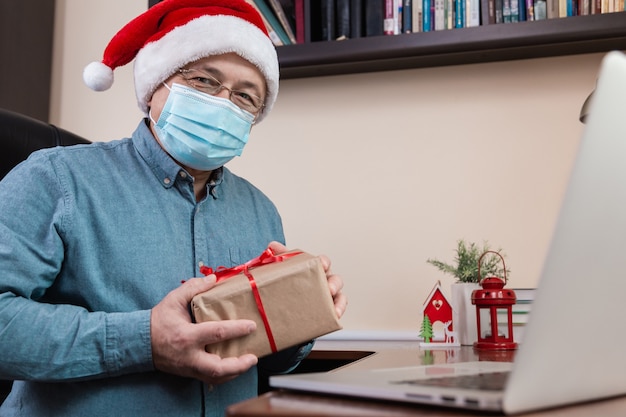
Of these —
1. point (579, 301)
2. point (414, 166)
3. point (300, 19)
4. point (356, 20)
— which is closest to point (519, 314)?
point (414, 166)

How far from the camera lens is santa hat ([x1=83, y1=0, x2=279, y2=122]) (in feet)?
3.76

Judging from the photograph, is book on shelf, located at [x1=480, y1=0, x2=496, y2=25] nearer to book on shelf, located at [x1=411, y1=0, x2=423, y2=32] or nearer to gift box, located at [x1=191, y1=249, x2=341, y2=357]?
book on shelf, located at [x1=411, y1=0, x2=423, y2=32]

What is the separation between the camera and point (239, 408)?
423 mm

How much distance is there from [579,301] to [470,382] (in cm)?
14

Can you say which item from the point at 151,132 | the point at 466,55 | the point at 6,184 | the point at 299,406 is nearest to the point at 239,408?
the point at 299,406

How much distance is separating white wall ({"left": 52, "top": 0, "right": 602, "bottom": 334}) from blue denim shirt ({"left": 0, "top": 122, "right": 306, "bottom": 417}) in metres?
0.62

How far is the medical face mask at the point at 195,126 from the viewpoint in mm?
1106

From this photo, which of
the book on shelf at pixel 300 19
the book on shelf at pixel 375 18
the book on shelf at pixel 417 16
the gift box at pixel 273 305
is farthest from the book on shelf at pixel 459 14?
the gift box at pixel 273 305

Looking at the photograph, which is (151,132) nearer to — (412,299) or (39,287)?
(39,287)

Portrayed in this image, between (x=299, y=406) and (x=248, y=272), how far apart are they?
16.4 inches

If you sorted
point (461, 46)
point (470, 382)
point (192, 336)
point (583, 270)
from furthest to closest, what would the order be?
point (461, 46)
point (192, 336)
point (470, 382)
point (583, 270)

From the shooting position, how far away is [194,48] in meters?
1.14

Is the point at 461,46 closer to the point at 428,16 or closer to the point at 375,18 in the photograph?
the point at 428,16

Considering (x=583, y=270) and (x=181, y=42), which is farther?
(x=181, y=42)
